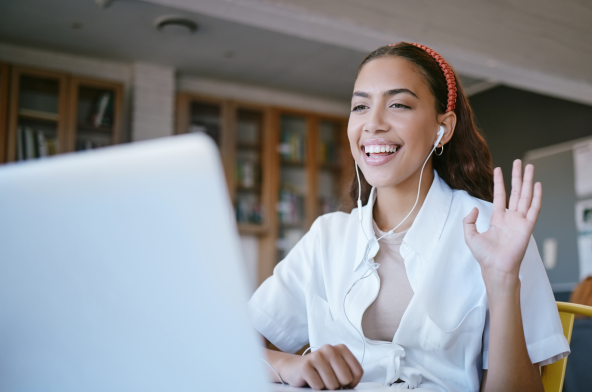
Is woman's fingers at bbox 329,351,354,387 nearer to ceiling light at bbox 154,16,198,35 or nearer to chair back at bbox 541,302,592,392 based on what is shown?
chair back at bbox 541,302,592,392

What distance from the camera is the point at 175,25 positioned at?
398 centimetres

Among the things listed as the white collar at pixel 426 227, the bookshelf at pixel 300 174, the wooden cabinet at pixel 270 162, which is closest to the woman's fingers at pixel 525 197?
the white collar at pixel 426 227

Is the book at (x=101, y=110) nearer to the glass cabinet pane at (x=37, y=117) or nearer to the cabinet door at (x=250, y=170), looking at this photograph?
the glass cabinet pane at (x=37, y=117)

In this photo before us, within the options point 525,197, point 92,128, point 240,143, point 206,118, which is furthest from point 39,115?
point 525,197

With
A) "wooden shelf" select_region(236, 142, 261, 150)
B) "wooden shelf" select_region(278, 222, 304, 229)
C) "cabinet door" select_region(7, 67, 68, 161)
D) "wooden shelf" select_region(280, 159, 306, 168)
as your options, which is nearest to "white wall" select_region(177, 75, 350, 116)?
"wooden shelf" select_region(236, 142, 261, 150)

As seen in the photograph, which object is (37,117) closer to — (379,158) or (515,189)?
(379,158)

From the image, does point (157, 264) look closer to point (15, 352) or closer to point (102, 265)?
point (102, 265)

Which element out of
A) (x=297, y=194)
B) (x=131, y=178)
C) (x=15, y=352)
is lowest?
(x=15, y=352)

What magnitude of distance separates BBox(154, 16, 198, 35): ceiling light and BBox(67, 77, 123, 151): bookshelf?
0.77 metres

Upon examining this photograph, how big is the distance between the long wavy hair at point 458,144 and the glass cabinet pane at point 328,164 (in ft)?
13.0

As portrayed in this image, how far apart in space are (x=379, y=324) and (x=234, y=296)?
2.91ft

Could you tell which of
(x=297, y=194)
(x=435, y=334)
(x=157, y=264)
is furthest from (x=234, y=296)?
(x=297, y=194)

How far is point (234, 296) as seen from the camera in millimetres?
354

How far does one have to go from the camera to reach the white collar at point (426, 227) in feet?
3.85
